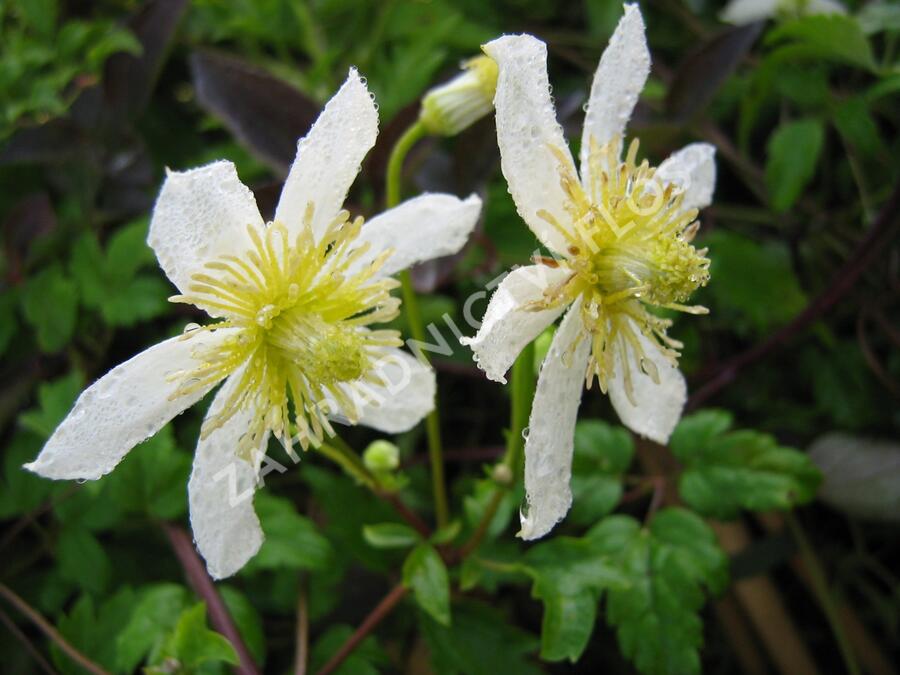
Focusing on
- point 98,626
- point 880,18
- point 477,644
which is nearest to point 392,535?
point 477,644

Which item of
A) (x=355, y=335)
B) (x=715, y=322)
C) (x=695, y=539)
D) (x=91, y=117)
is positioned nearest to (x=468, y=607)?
(x=695, y=539)

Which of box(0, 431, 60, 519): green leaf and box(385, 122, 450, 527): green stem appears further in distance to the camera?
box(0, 431, 60, 519): green leaf

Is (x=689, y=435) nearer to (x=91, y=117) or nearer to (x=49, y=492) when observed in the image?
(x=49, y=492)

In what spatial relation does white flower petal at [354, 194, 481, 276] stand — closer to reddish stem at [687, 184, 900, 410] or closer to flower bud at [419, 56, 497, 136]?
flower bud at [419, 56, 497, 136]

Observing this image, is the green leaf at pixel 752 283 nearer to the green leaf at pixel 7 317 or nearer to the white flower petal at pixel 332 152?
the white flower petal at pixel 332 152

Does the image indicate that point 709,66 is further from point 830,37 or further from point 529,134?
point 529,134

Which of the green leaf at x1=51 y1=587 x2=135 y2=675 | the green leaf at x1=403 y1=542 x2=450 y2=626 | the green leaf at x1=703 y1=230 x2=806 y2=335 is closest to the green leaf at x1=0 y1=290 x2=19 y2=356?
Answer: the green leaf at x1=51 y1=587 x2=135 y2=675
